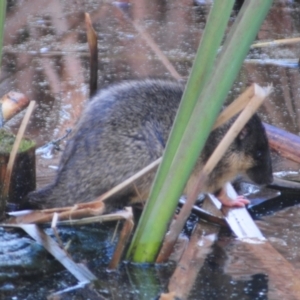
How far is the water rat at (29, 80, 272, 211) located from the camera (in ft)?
13.5

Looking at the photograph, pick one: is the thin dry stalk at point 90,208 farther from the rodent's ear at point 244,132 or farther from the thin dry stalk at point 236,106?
the rodent's ear at point 244,132

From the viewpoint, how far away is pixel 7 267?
142 inches

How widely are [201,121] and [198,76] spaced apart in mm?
186

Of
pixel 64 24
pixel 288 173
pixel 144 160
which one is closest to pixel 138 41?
pixel 64 24

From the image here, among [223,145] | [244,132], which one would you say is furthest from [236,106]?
A: [244,132]

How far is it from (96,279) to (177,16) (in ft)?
20.7

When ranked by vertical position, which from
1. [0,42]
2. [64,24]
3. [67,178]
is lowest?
[64,24]

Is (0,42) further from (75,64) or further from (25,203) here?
(75,64)

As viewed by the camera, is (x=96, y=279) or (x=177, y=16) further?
(x=177, y=16)

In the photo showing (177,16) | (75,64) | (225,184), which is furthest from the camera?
(177,16)

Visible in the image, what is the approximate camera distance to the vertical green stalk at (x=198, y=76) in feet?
10.4

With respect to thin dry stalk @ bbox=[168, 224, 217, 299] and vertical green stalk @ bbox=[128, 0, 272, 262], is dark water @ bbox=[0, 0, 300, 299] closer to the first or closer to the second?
thin dry stalk @ bbox=[168, 224, 217, 299]

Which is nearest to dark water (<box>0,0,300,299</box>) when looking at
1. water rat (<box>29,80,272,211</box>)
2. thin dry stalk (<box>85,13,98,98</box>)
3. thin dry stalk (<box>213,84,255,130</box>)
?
water rat (<box>29,80,272,211</box>)

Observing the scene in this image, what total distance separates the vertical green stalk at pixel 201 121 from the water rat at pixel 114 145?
50 cm
